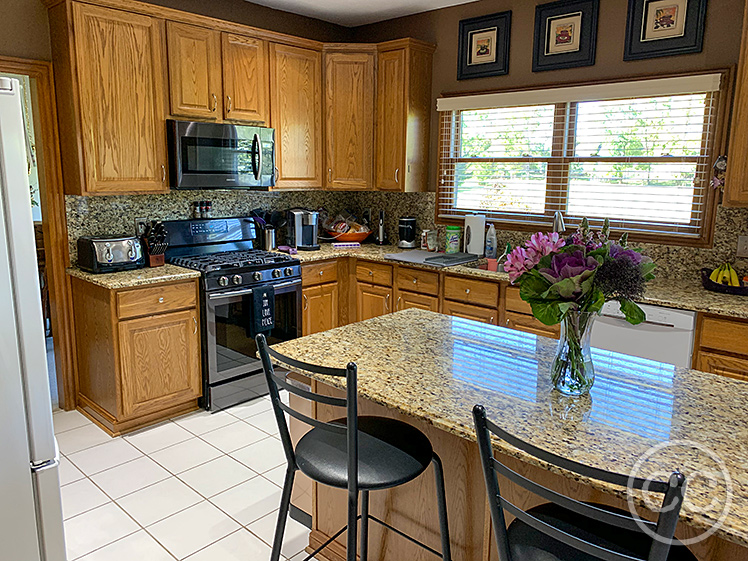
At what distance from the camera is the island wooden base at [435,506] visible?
1.56m

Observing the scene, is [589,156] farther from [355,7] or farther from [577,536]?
[577,536]

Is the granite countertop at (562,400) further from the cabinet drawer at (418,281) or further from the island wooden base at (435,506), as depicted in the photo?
the cabinet drawer at (418,281)

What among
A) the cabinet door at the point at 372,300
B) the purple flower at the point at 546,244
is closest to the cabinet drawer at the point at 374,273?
the cabinet door at the point at 372,300

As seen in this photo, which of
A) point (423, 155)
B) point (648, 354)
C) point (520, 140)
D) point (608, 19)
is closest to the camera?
point (648, 354)

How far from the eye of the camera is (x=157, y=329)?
342cm

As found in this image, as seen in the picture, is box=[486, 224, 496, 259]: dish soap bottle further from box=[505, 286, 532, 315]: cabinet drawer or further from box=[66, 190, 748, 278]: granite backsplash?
box=[505, 286, 532, 315]: cabinet drawer

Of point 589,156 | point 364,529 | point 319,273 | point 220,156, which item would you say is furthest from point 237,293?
point 589,156

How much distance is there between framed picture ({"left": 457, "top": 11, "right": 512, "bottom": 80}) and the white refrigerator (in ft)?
11.6

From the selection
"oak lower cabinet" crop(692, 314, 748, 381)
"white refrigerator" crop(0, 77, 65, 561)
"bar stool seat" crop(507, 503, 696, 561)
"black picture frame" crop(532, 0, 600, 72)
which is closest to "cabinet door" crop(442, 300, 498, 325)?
"oak lower cabinet" crop(692, 314, 748, 381)

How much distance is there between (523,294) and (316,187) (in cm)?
321

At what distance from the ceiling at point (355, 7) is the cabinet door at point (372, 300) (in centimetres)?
213

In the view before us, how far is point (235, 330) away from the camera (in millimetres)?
3787

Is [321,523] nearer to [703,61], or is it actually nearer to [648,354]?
[648,354]

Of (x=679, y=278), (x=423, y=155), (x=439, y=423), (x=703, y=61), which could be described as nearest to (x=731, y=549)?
(x=439, y=423)
